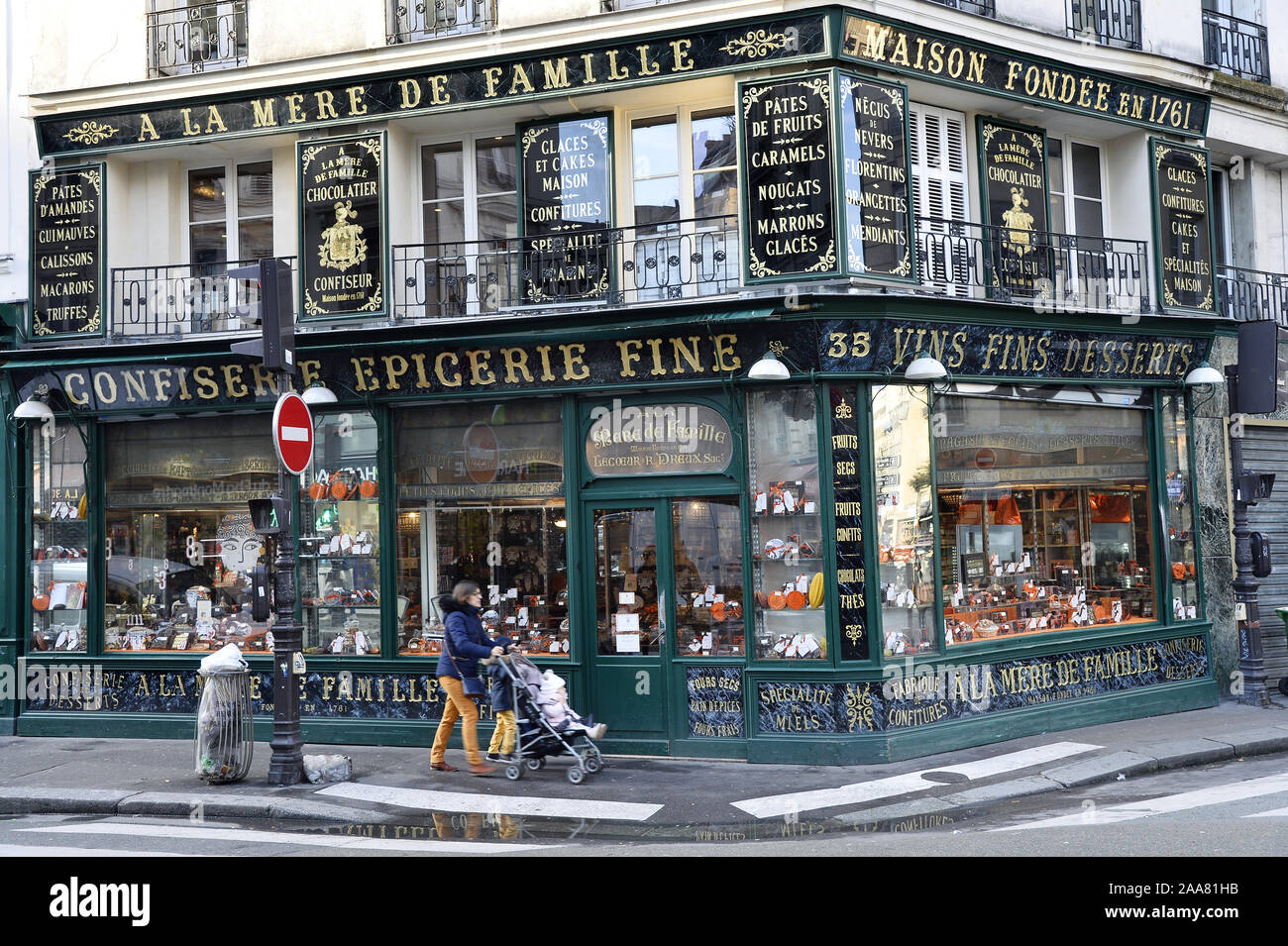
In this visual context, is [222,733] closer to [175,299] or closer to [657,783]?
[657,783]

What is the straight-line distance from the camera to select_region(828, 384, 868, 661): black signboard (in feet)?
40.1

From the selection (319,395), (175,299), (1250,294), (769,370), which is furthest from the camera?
(1250,294)

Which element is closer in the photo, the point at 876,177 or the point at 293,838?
the point at 293,838

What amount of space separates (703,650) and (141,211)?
863 cm

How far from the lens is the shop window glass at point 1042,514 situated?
13383 millimetres

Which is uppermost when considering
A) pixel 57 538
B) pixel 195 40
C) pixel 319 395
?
pixel 195 40

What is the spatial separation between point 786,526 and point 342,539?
5.08 metres

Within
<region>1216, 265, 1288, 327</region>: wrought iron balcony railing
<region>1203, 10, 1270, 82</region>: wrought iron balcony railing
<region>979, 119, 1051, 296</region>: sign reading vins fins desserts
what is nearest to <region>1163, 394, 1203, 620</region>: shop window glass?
<region>1216, 265, 1288, 327</region>: wrought iron balcony railing

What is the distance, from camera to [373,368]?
13.8m

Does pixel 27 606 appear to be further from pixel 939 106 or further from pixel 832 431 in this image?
pixel 939 106

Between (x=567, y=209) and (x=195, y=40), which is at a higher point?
(x=195, y=40)

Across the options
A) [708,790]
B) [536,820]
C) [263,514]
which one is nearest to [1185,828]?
[708,790]

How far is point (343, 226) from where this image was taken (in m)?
14.0

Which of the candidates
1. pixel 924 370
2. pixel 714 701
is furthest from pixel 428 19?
pixel 714 701
